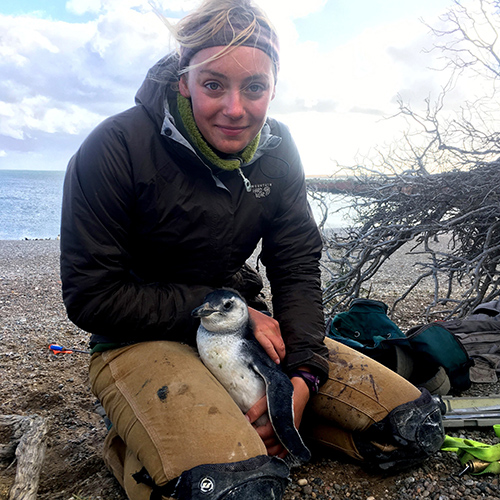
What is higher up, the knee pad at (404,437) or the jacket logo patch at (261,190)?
the jacket logo patch at (261,190)

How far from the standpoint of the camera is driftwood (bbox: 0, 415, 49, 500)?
212 cm

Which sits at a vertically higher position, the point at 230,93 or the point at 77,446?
the point at 230,93

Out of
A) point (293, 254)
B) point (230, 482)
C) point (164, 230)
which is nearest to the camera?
point (230, 482)

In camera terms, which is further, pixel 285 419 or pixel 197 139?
pixel 197 139

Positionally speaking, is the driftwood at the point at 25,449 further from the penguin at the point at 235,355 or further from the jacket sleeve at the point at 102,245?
the penguin at the point at 235,355

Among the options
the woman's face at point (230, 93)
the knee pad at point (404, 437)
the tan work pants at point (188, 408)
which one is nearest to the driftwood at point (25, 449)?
the tan work pants at point (188, 408)

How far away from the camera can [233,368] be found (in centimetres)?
228

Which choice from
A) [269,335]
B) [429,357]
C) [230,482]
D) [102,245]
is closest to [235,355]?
[269,335]

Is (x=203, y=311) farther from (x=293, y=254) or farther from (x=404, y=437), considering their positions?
(x=404, y=437)

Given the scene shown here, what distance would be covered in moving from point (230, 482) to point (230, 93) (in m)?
1.66

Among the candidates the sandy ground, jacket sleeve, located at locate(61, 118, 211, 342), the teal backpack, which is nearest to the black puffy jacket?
jacket sleeve, located at locate(61, 118, 211, 342)

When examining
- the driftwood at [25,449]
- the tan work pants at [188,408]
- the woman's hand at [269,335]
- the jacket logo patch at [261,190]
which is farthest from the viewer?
the jacket logo patch at [261,190]

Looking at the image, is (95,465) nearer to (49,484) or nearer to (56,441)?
(49,484)

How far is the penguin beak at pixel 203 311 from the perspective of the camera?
220cm
